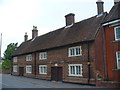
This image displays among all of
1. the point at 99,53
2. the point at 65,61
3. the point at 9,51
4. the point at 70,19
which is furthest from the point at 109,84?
the point at 9,51

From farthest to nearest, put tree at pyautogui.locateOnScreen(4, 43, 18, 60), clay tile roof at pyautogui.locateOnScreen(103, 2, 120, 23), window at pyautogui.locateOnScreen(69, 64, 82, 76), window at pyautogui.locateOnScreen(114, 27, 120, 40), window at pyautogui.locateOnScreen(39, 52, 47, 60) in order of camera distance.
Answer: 1. tree at pyautogui.locateOnScreen(4, 43, 18, 60)
2. window at pyautogui.locateOnScreen(39, 52, 47, 60)
3. window at pyautogui.locateOnScreen(69, 64, 82, 76)
4. clay tile roof at pyautogui.locateOnScreen(103, 2, 120, 23)
5. window at pyautogui.locateOnScreen(114, 27, 120, 40)

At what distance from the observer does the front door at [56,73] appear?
25.5 metres

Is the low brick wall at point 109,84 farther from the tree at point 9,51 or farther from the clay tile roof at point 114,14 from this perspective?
the tree at point 9,51

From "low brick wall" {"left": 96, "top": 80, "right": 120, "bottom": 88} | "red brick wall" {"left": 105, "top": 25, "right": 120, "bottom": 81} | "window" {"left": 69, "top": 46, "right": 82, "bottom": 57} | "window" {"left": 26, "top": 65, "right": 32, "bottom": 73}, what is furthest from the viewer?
"window" {"left": 26, "top": 65, "right": 32, "bottom": 73}

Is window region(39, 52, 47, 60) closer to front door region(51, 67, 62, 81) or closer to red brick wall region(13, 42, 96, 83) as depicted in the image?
red brick wall region(13, 42, 96, 83)

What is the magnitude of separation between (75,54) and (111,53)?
16.8 feet

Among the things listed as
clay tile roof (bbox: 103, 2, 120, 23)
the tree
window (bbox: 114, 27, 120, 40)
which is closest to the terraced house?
clay tile roof (bbox: 103, 2, 120, 23)

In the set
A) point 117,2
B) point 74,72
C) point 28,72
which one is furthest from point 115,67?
point 28,72

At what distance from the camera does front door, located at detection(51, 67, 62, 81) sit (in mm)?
25500

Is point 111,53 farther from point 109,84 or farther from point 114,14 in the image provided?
point 114,14

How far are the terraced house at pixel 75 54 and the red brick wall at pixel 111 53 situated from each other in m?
0.76

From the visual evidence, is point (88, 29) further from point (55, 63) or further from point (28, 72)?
point (28, 72)

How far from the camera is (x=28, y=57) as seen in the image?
117 ft

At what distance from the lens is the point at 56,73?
86.0 feet
